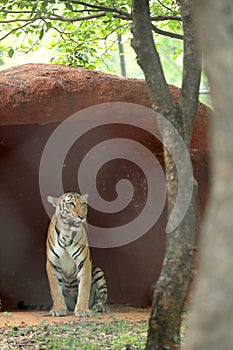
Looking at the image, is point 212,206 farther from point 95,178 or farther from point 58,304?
point 95,178

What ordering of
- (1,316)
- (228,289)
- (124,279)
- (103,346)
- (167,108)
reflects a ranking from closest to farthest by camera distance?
(228,289) < (167,108) < (103,346) < (1,316) < (124,279)

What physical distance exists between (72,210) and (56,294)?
1042 mm

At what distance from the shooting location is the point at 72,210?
849 cm

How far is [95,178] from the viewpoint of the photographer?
9.80m

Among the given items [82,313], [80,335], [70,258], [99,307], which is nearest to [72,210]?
[70,258]

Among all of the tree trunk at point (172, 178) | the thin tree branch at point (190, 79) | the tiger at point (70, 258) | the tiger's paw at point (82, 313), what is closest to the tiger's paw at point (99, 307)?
the tiger at point (70, 258)

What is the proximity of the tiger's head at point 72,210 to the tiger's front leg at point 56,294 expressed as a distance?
581mm

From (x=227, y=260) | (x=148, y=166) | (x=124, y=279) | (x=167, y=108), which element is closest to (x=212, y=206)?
(x=227, y=260)

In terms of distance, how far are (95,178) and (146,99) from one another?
2.15 m

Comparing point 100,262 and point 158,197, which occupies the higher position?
point 158,197

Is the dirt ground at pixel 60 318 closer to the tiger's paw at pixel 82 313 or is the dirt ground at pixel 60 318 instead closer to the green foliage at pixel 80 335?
the tiger's paw at pixel 82 313

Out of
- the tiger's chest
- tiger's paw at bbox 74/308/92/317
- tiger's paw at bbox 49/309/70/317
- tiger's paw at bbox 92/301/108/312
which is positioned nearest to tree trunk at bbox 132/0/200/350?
tiger's paw at bbox 74/308/92/317

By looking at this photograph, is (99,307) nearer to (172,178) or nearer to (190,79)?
(172,178)

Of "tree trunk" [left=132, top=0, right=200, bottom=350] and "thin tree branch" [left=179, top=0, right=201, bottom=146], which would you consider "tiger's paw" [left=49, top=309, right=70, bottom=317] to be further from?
"thin tree branch" [left=179, top=0, right=201, bottom=146]
